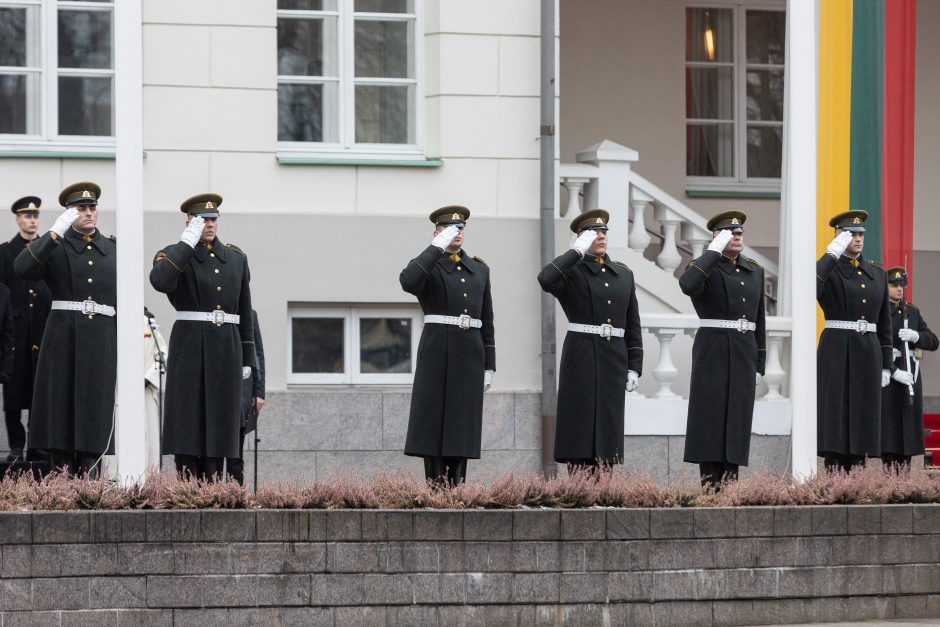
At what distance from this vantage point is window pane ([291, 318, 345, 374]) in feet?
40.3

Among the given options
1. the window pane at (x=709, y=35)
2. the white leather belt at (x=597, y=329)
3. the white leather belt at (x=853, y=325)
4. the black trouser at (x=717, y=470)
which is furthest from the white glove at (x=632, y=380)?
the window pane at (x=709, y=35)

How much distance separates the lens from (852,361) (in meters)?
11.0

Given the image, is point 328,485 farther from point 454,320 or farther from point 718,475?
point 718,475

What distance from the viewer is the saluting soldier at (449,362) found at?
9.51 metres

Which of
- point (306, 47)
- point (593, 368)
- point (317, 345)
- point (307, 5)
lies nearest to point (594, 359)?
point (593, 368)

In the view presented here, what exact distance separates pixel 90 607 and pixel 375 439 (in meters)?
5.01

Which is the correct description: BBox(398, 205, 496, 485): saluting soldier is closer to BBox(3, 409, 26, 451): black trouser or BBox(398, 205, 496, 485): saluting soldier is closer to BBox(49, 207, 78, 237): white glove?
BBox(49, 207, 78, 237): white glove

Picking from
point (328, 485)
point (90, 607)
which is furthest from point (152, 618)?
point (328, 485)

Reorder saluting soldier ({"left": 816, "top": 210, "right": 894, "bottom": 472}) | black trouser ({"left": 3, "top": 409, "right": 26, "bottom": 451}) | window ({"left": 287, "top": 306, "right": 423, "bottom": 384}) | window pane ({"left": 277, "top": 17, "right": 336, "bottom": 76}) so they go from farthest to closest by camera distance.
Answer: window pane ({"left": 277, "top": 17, "right": 336, "bottom": 76})
window ({"left": 287, "top": 306, "right": 423, "bottom": 384})
saluting soldier ({"left": 816, "top": 210, "right": 894, "bottom": 472})
black trouser ({"left": 3, "top": 409, "right": 26, "bottom": 451})

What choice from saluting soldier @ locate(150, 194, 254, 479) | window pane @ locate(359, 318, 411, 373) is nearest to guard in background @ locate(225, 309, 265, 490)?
saluting soldier @ locate(150, 194, 254, 479)

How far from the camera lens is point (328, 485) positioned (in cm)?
745

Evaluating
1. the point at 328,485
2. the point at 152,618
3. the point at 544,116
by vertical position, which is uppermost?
the point at 544,116

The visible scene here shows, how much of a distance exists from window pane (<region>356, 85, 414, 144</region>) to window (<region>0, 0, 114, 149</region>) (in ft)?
5.71

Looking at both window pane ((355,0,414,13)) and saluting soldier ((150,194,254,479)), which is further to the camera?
window pane ((355,0,414,13))
